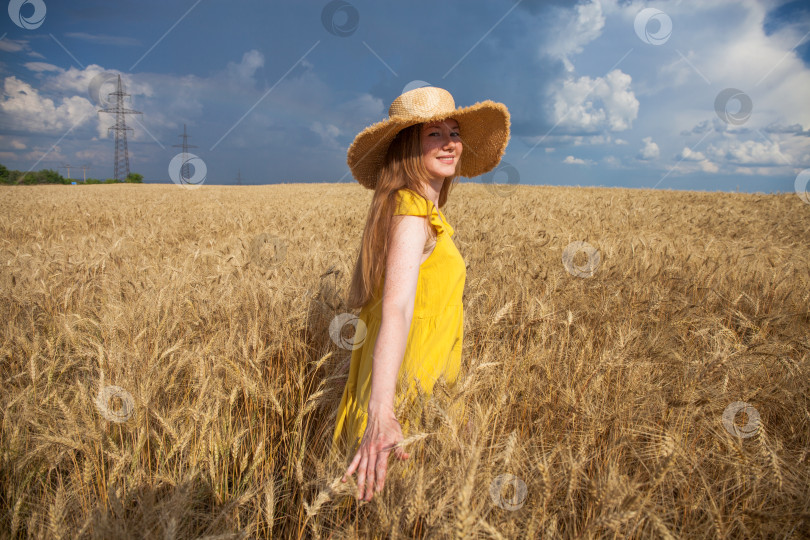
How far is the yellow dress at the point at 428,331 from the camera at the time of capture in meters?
1.45

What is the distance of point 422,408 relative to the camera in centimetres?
122

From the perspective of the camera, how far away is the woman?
1226 millimetres

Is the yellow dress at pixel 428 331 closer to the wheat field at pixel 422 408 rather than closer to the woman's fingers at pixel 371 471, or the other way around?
the wheat field at pixel 422 408

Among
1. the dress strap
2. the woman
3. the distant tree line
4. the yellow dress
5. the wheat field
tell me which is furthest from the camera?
the distant tree line

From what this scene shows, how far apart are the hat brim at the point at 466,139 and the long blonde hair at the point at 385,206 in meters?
0.07

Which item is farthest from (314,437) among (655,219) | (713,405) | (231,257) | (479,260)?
(655,219)

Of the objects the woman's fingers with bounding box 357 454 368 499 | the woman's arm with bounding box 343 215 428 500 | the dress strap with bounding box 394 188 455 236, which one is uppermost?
the dress strap with bounding box 394 188 455 236

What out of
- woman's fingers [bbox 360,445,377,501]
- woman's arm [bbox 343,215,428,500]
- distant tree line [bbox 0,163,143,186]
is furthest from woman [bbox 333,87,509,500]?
distant tree line [bbox 0,163,143,186]

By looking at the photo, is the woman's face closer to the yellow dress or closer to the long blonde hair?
the long blonde hair

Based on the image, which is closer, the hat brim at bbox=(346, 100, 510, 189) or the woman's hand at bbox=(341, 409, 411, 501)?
the woman's hand at bbox=(341, 409, 411, 501)

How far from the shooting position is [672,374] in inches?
74.2

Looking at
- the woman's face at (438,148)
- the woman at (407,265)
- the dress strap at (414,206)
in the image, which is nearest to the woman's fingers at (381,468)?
the woman at (407,265)

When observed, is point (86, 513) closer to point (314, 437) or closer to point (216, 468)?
point (216, 468)

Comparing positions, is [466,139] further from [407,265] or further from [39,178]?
[39,178]
